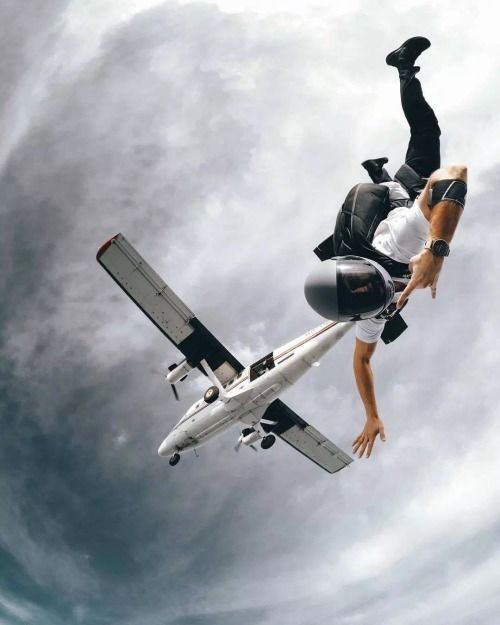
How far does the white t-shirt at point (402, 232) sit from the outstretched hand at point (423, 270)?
646 millimetres

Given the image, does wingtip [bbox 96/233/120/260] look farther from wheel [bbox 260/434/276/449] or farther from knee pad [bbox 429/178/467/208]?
knee pad [bbox 429/178/467/208]

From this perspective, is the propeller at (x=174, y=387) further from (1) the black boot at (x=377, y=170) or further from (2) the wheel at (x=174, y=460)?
(1) the black boot at (x=377, y=170)

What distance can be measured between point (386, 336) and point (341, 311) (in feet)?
8.76

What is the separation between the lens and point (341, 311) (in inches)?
234

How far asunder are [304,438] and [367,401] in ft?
68.6

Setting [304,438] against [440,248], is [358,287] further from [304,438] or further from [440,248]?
[304,438]

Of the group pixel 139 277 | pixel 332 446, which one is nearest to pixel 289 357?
pixel 139 277

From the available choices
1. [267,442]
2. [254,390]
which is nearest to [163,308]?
[254,390]

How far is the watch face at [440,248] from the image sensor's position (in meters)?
5.86

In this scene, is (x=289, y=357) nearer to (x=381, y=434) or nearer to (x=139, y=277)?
(x=139, y=277)

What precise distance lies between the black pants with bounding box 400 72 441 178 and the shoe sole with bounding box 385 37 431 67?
0.23 meters

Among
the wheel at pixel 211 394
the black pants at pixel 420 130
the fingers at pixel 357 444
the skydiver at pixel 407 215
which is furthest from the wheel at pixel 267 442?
the black pants at pixel 420 130

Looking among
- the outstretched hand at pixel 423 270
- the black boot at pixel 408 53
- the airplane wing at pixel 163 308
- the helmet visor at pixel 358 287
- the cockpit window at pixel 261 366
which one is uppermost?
the airplane wing at pixel 163 308

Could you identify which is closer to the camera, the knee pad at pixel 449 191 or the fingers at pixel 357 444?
the knee pad at pixel 449 191
